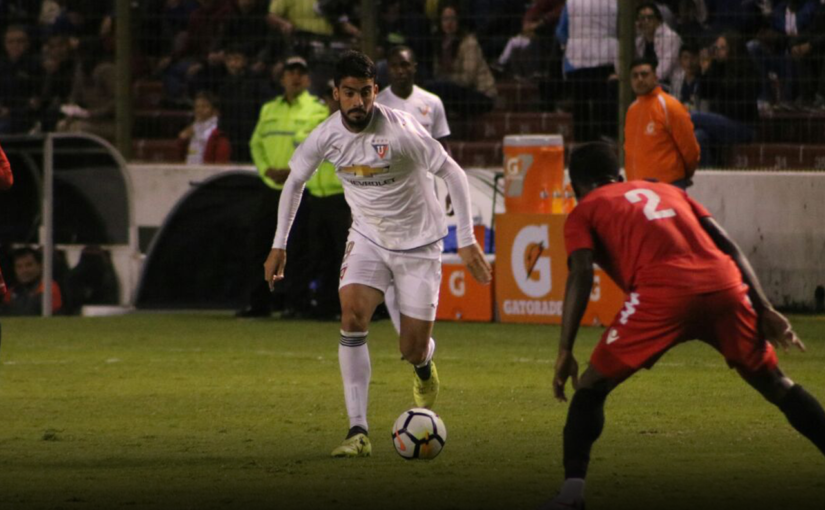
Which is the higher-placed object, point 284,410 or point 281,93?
point 281,93

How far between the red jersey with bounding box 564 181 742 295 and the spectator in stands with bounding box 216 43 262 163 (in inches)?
406

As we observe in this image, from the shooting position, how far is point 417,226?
7.81 meters

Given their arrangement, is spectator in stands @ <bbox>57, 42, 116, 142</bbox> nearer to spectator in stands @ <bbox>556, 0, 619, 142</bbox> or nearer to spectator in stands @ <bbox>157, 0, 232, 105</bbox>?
spectator in stands @ <bbox>157, 0, 232, 105</bbox>

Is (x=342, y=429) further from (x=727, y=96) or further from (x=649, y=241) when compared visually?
(x=727, y=96)

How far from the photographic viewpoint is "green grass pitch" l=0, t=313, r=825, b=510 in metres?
6.29

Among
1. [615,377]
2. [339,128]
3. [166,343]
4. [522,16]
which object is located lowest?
[166,343]

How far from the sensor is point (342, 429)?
8.20m

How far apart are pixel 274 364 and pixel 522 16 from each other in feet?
17.6

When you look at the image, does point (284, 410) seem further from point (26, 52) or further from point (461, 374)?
point (26, 52)

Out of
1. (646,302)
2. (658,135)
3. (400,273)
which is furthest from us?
(658,135)

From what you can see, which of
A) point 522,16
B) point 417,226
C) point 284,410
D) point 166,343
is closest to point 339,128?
point 417,226

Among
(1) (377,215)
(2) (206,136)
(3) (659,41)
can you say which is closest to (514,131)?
(3) (659,41)

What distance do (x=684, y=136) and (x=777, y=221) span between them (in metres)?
1.88

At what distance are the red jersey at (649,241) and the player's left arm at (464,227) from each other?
1.48 m
